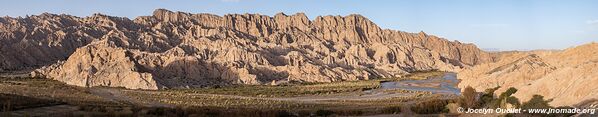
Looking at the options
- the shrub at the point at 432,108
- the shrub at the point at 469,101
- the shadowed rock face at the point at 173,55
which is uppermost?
the shadowed rock face at the point at 173,55

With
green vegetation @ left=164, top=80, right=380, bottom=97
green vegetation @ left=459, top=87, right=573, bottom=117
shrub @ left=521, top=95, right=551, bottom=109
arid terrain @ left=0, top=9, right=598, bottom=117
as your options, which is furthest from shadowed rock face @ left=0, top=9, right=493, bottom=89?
shrub @ left=521, top=95, right=551, bottom=109

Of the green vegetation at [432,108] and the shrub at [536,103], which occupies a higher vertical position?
the shrub at [536,103]

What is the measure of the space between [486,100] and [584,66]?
610 cm

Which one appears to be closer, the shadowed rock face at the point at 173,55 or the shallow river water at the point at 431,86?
the shallow river water at the point at 431,86

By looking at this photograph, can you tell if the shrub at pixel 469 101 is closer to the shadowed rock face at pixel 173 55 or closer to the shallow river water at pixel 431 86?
the shallow river water at pixel 431 86

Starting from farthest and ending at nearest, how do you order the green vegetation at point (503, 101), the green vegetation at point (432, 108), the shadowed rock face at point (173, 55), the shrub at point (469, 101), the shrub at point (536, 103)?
the shadowed rock face at point (173, 55) < the green vegetation at point (432, 108) < the shrub at point (469, 101) < the green vegetation at point (503, 101) < the shrub at point (536, 103)

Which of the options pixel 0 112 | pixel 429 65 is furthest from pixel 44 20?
pixel 0 112

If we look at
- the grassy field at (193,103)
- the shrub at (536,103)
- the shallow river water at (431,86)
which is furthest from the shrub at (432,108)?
the shallow river water at (431,86)

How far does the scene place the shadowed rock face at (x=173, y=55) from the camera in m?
92.8

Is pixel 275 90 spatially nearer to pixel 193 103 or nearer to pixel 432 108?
pixel 193 103

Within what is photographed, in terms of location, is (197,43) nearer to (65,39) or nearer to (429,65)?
(65,39)

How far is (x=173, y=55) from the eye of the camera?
4151 inches

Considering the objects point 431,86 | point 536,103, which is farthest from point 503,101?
point 431,86

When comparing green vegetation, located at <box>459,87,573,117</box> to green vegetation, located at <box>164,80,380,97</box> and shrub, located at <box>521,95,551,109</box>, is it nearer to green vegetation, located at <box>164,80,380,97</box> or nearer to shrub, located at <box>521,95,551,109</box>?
shrub, located at <box>521,95,551,109</box>
